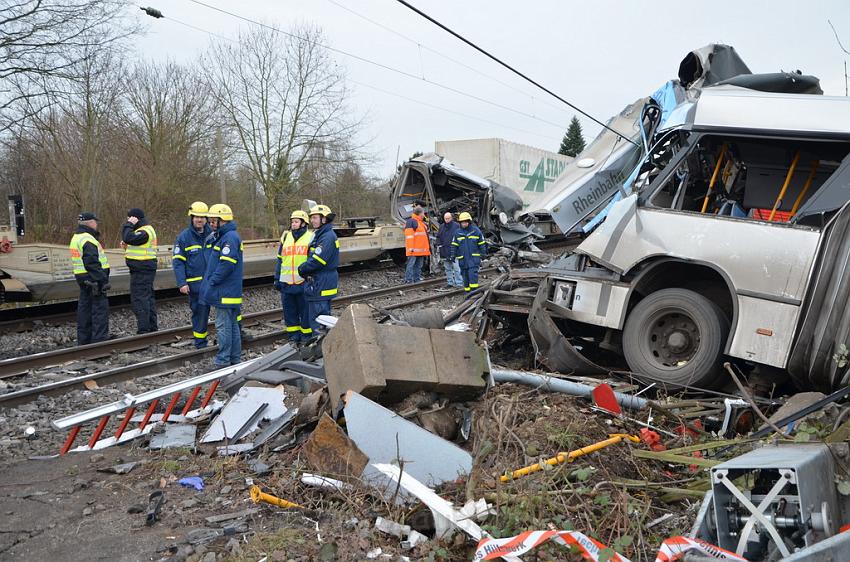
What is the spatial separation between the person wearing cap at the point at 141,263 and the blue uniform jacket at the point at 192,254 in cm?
87

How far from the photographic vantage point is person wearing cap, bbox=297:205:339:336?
751 centimetres

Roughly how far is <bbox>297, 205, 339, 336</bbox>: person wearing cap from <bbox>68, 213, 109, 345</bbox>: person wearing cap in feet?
9.61

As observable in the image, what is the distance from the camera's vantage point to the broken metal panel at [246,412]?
4652 millimetres

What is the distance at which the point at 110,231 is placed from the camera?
21500mm

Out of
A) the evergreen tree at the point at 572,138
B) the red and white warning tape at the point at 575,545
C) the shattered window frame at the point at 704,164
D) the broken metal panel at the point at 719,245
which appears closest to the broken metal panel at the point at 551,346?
the broken metal panel at the point at 719,245

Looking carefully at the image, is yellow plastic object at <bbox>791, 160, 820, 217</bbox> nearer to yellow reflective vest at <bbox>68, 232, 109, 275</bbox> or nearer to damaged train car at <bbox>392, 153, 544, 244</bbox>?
yellow reflective vest at <bbox>68, 232, 109, 275</bbox>

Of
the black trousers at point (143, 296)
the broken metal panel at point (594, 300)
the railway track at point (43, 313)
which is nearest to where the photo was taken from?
the broken metal panel at point (594, 300)

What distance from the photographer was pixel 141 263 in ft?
29.5

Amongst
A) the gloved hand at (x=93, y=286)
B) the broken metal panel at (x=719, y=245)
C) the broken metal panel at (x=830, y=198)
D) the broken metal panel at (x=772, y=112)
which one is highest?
the broken metal panel at (x=772, y=112)

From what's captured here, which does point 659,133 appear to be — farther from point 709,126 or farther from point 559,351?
point 559,351

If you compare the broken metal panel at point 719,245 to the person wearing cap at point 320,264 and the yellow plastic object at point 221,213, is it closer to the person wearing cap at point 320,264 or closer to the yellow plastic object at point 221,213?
the person wearing cap at point 320,264

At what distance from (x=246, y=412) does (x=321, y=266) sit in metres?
2.98

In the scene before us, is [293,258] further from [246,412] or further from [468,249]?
[468,249]

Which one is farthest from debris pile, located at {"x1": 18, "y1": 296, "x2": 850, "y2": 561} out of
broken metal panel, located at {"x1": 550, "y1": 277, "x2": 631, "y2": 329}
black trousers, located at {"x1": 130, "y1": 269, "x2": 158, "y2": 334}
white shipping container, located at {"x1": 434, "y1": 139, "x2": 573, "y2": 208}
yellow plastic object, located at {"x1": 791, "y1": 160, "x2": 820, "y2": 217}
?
white shipping container, located at {"x1": 434, "y1": 139, "x2": 573, "y2": 208}
